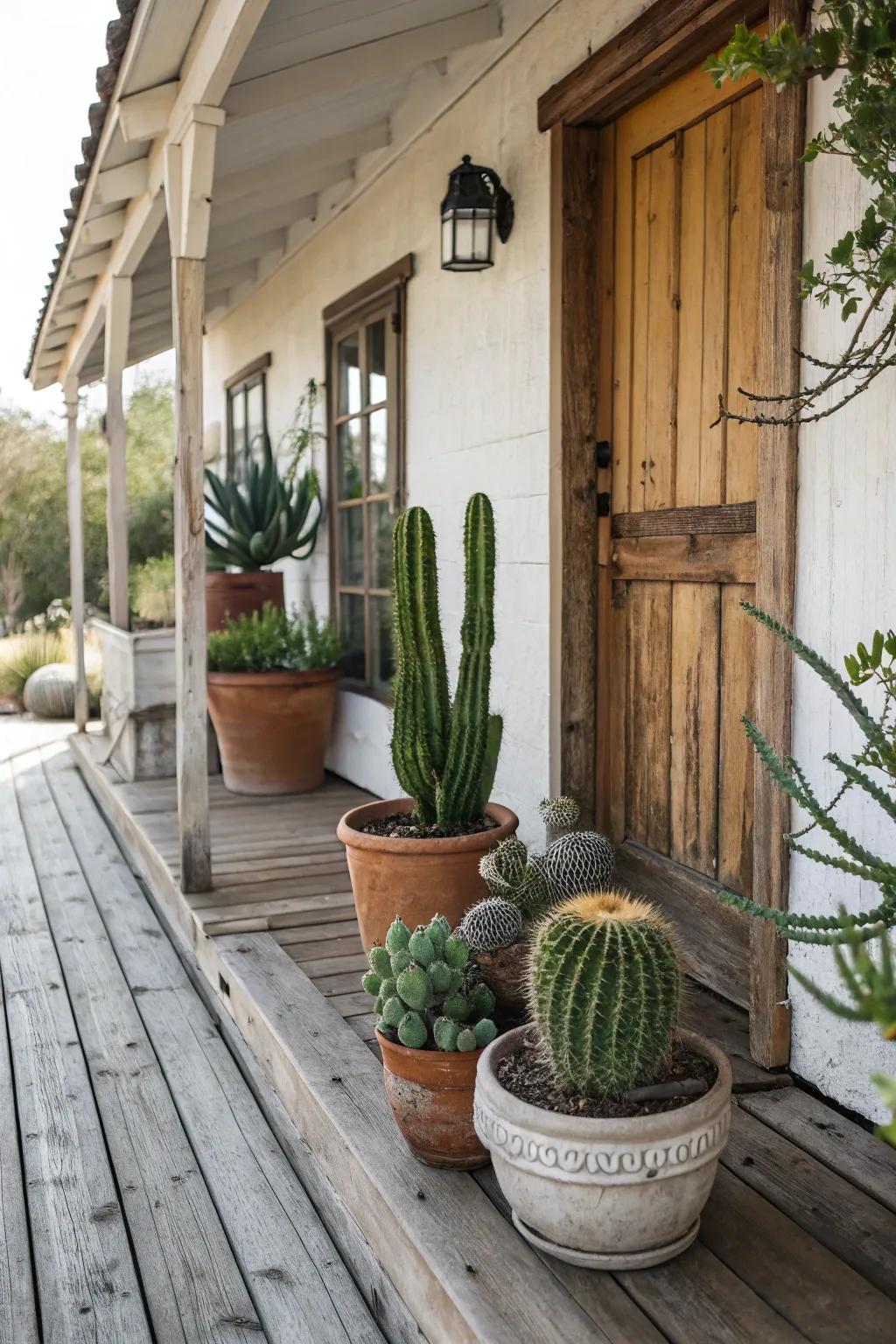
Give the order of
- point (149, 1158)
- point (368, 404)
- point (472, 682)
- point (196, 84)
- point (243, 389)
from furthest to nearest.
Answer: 1. point (243, 389)
2. point (368, 404)
3. point (196, 84)
4. point (472, 682)
5. point (149, 1158)

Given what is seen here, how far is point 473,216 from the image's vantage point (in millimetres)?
3598

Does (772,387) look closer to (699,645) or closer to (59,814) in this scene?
(699,645)

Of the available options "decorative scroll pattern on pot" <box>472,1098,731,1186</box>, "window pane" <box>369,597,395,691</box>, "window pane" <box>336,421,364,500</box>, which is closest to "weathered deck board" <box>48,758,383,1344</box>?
"decorative scroll pattern on pot" <box>472,1098,731,1186</box>

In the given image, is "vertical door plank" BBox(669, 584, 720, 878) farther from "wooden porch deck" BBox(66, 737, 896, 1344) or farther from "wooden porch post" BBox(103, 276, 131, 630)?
"wooden porch post" BBox(103, 276, 131, 630)

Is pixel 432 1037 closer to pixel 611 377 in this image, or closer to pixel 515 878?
pixel 515 878

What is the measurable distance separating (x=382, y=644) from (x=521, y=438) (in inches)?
69.7

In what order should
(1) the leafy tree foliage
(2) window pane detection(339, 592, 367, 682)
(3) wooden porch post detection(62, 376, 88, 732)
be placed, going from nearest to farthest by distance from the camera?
1. (2) window pane detection(339, 592, 367, 682)
2. (3) wooden porch post detection(62, 376, 88, 732)
3. (1) the leafy tree foliage

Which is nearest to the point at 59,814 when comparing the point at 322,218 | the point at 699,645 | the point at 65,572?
the point at 322,218

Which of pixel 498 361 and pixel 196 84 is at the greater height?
pixel 196 84

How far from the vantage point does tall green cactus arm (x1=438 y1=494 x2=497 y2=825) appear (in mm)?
2928

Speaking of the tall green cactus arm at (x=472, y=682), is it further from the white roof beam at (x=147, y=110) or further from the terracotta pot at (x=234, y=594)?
the terracotta pot at (x=234, y=594)

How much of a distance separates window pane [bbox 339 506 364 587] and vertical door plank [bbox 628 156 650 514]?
2368 mm

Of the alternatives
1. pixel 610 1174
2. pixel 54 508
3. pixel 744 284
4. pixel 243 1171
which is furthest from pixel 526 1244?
pixel 54 508

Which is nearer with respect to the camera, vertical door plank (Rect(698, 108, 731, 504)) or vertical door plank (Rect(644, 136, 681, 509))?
vertical door plank (Rect(698, 108, 731, 504))
